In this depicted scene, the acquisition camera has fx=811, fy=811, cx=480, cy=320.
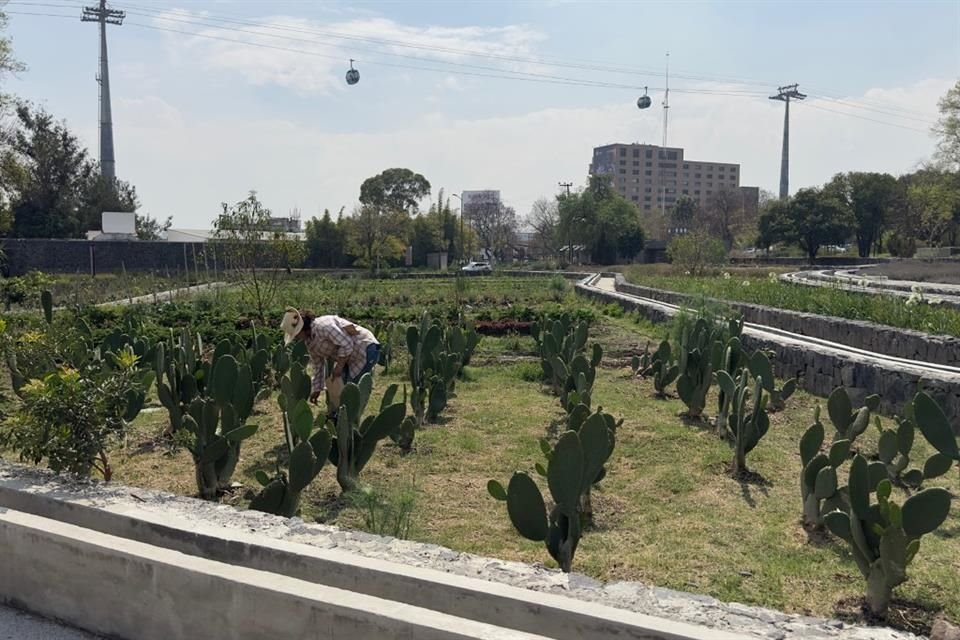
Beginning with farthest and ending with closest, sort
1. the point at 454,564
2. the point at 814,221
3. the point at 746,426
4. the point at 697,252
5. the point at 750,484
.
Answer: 1. the point at 814,221
2. the point at 697,252
3. the point at 746,426
4. the point at 750,484
5. the point at 454,564

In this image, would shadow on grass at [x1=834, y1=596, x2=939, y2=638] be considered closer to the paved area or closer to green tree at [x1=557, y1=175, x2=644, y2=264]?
the paved area

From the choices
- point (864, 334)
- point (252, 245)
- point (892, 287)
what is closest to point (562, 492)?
point (864, 334)

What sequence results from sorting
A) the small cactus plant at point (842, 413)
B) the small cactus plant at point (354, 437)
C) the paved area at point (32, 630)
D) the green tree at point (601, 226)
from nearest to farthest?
the paved area at point (32, 630) < the small cactus plant at point (354, 437) < the small cactus plant at point (842, 413) < the green tree at point (601, 226)

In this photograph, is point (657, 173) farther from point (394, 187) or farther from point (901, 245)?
point (901, 245)

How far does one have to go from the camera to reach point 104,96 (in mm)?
46625

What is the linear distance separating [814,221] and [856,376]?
1680 inches

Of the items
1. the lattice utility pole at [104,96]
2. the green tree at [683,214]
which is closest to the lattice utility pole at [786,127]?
the green tree at [683,214]

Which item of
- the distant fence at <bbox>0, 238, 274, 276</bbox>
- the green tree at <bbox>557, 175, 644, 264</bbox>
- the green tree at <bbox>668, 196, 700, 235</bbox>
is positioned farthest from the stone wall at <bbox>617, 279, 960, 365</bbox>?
the green tree at <bbox>668, 196, 700, 235</bbox>

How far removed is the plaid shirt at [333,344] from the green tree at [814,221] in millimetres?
44837

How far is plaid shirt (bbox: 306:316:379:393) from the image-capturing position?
5793 millimetres

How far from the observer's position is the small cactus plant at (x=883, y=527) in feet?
9.71

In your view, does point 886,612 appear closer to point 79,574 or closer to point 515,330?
point 79,574

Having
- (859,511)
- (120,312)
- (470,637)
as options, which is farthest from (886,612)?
(120,312)

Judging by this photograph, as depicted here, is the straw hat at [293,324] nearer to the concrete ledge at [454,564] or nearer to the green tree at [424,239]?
Answer: the concrete ledge at [454,564]
